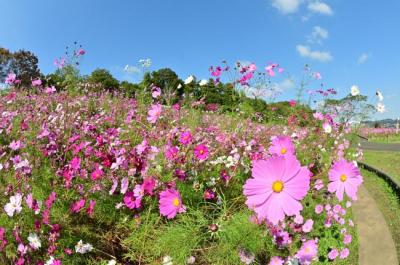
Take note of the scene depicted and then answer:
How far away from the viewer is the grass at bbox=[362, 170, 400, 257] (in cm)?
552

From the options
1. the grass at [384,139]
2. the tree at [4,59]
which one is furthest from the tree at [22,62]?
the grass at [384,139]

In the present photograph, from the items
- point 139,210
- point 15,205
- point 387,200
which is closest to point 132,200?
point 139,210

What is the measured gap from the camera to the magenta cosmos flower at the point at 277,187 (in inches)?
39.3

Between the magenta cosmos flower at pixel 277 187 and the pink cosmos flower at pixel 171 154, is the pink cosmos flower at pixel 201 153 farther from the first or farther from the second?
the magenta cosmos flower at pixel 277 187

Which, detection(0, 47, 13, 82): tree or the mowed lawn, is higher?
detection(0, 47, 13, 82): tree

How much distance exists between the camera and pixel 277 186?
1.01 m

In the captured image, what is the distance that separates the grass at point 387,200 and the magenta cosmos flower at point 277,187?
4508 mm

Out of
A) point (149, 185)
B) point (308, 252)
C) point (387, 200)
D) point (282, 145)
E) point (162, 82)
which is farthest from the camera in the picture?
point (162, 82)

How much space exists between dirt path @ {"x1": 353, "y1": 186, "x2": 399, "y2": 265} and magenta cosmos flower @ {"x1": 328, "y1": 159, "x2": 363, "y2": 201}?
3859 millimetres

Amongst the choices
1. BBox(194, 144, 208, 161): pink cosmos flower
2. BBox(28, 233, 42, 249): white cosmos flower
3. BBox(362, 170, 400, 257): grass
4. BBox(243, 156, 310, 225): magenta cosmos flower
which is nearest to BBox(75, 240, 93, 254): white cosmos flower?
BBox(28, 233, 42, 249): white cosmos flower

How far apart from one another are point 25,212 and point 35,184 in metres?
0.31

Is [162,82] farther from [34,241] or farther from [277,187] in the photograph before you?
[277,187]

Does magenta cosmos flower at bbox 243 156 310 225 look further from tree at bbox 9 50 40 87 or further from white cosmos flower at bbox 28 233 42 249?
tree at bbox 9 50 40 87

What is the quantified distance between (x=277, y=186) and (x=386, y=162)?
10218 millimetres
